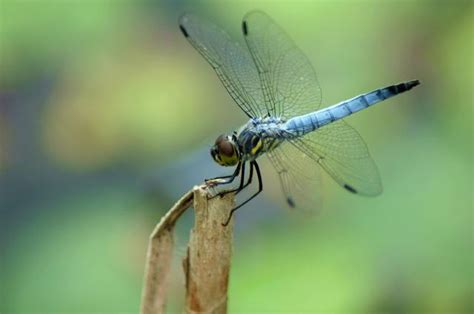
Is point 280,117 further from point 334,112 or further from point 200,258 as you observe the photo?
point 200,258

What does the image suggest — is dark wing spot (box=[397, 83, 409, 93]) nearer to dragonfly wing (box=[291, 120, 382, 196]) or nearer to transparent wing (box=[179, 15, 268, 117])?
dragonfly wing (box=[291, 120, 382, 196])

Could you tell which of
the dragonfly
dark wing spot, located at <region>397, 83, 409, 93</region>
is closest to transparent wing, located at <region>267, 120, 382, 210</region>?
the dragonfly

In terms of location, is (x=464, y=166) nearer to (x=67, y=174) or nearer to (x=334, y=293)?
(x=334, y=293)

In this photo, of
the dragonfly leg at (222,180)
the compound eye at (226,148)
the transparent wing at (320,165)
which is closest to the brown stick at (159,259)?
the dragonfly leg at (222,180)

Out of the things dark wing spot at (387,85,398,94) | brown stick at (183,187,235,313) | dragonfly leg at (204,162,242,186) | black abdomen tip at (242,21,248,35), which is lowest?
brown stick at (183,187,235,313)

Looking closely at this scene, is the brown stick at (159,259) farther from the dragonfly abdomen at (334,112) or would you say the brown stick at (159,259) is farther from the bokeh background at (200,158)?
the bokeh background at (200,158)
